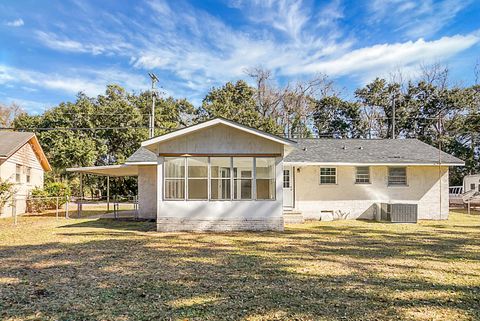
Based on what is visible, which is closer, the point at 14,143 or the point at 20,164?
the point at 14,143

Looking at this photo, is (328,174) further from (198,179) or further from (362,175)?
(198,179)

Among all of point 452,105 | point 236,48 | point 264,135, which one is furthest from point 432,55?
point 264,135

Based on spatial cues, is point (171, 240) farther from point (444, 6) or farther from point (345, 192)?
point (444, 6)

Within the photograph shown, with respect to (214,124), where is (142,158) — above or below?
below

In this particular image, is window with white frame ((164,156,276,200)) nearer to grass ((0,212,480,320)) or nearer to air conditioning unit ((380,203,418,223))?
grass ((0,212,480,320))

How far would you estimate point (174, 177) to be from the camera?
11297 mm

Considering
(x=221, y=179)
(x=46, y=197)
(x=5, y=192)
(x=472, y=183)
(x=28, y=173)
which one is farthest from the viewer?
(x=472, y=183)

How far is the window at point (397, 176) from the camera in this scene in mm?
15319

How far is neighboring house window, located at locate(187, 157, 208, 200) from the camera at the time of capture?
11.3 meters

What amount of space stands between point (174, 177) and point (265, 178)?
3.10 metres

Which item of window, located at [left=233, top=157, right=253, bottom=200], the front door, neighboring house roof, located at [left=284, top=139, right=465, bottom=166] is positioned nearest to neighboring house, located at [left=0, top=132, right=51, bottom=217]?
window, located at [left=233, top=157, right=253, bottom=200]

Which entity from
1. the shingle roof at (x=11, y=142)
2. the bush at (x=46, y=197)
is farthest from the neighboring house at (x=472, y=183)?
the shingle roof at (x=11, y=142)

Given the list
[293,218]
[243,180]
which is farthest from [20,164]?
[293,218]

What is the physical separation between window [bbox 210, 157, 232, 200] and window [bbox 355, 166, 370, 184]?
23.3ft
